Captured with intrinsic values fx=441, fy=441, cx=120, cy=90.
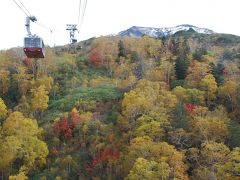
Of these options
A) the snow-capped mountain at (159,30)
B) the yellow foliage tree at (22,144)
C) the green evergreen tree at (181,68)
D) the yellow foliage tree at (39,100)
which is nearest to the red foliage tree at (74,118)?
the yellow foliage tree at (22,144)

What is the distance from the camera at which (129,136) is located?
55438 mm

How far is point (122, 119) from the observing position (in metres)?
58.1

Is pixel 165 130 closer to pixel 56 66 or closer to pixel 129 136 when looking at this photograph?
pixel 129 136

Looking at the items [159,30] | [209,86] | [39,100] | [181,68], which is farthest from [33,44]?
[159,30]

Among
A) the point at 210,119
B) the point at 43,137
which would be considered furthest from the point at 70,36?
the point at 210,119

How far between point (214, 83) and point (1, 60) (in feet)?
133

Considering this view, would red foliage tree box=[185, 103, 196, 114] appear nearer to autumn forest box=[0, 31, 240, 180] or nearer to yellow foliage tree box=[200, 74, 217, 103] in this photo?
autumn forest box=[0, 31, 240, 180]

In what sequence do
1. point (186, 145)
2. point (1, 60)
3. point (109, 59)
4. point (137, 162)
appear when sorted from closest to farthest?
point (137, 162) < point (186, 145) < point (1, 60) < point (109, 59)

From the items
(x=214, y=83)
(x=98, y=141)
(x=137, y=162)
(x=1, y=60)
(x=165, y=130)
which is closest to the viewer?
(x=137, y=162)

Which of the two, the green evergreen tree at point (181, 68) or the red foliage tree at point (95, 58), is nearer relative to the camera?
the green evergreen tree at point (181, 68)

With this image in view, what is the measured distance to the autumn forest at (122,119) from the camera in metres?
45.8

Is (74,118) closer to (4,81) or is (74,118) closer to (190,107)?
(190,107)

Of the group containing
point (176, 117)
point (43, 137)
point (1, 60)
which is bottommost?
point (43, 137)

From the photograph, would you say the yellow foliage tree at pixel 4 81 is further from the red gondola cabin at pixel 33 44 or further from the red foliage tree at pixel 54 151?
the red gondola cabin at pixel 33 44
